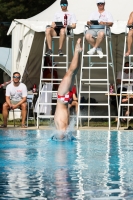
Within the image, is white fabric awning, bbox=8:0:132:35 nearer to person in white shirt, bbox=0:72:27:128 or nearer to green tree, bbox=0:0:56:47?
person in white shirt, bbox=0:72:27:128

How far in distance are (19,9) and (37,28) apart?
77.9ft

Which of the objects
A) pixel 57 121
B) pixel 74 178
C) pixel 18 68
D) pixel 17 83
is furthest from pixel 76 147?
pixel 18 68

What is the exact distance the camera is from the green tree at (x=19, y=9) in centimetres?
4431

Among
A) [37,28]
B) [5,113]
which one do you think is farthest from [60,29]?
[5,113]

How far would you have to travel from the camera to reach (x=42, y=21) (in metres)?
20.8

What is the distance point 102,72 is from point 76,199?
16.9 m

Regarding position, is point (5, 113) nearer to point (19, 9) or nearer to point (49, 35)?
point (49, 35)

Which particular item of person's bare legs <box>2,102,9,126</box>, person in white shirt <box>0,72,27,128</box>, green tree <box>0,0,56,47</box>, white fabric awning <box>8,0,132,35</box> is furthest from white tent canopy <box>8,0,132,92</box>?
green tree <box>0,0,56,47</box>

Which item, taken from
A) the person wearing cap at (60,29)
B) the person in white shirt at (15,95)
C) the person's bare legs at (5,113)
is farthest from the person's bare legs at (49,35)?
the person's bare legs at (5,113)

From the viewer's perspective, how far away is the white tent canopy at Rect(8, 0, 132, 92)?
2089 cm

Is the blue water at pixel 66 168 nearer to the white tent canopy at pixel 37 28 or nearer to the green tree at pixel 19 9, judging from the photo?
the white tent canopy at pixel 37 28

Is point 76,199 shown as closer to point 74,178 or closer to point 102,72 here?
point 74,178

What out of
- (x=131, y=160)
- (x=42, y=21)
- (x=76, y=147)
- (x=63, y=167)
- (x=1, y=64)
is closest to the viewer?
(x=63, y=167)

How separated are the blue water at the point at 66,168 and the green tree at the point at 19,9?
1157 inches
